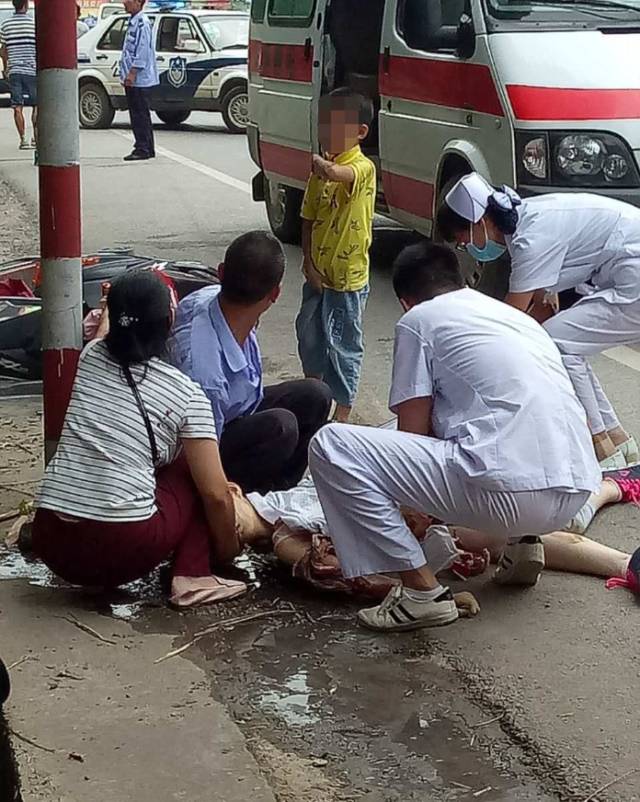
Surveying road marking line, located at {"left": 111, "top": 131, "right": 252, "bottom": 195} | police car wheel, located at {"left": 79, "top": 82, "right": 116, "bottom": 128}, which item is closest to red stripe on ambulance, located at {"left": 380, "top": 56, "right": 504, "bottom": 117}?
road marking line, located at {"left": 111, "top": 131, "right": 252, "bottom": 195}

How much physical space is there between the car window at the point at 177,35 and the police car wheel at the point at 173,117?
102cm

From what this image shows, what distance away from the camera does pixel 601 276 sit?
17.7 ft

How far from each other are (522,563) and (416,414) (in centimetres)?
62

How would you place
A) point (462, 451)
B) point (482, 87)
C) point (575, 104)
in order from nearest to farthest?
point (462, 451)
point (575, 104)
point (482, 87)

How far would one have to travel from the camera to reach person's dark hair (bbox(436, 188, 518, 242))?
16.3 feet

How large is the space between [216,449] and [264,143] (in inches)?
270

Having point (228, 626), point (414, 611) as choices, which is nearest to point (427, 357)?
point (414, 611)

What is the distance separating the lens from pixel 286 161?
1015 cm

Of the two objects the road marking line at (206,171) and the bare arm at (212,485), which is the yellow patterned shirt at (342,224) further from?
the road marking line at (206,171)

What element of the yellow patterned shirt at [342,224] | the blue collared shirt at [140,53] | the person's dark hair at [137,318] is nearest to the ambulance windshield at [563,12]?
the yellow patterned shirt at [342,224]

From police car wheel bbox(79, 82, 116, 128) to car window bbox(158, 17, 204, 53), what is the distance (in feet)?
4.45

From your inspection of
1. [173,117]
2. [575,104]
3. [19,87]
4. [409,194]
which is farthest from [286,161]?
[173,117]

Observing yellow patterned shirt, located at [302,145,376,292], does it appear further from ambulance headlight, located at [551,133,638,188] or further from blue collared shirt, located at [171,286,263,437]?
ambulance headlight, located at [551,133,638,188]

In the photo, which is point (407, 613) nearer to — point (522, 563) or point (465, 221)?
point (522, 563)
